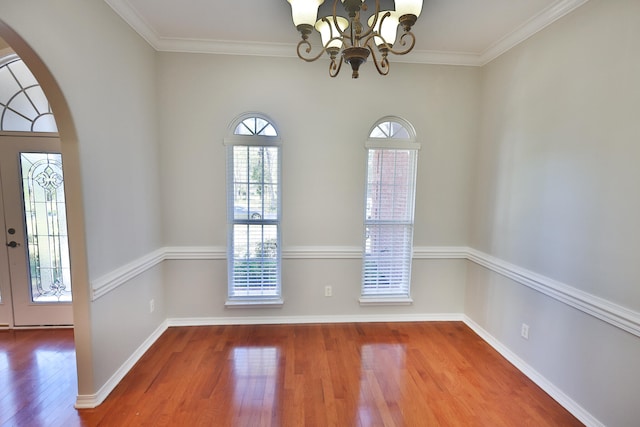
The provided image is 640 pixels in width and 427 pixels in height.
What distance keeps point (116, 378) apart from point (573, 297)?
135 inches

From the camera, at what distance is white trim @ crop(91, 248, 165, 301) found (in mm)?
1954

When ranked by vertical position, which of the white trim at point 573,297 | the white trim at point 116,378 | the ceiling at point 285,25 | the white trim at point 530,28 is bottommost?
the white trim at point 116,378

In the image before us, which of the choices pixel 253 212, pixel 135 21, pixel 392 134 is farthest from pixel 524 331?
pixel 135 21

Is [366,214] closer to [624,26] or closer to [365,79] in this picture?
[365,79]

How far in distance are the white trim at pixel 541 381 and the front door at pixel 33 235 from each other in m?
4.28

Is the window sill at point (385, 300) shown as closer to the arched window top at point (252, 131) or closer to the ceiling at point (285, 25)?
the arched window top at point (252, 131)

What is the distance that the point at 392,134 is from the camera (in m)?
3.06

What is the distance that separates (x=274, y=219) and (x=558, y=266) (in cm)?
248

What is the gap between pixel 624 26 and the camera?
5.60 ft

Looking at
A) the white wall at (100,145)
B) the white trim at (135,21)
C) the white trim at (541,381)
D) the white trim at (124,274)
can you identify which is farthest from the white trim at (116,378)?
the white trim at (541,381)

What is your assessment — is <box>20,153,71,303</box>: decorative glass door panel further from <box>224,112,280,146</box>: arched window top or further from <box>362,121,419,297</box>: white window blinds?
<box>362,121,419,297</box>: white window blinds

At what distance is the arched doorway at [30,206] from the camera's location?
8.76ft

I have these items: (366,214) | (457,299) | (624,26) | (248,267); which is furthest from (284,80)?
(457,299)

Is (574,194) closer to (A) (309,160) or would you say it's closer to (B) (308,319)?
(A) (309,160)
